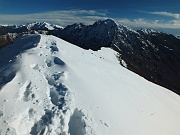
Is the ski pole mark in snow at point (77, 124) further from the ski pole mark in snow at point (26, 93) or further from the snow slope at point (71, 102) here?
the ski pole mark in snow at point (26, 93)

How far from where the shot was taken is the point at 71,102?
1661cm

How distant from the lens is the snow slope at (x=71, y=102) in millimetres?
14305

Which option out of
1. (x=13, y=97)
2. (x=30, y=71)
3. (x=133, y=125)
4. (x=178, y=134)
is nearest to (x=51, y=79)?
(x=30, y=71)

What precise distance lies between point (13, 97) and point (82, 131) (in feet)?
15.2

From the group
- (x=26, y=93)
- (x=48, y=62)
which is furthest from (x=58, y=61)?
(x=26, y=93)

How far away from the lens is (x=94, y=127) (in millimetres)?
15320

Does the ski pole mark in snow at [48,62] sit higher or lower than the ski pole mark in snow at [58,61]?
higher

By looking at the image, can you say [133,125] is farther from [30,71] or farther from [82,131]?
[30,71]

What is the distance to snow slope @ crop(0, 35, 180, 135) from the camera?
1430 centimetres

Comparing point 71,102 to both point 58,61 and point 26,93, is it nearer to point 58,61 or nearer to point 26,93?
point 26,93

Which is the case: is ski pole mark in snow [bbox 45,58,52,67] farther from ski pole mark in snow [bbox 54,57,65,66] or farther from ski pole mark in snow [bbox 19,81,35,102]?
ski pole mark in snow [bbox 19,81,35,102]

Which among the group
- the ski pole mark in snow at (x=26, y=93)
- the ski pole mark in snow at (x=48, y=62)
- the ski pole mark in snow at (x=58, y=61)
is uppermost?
the ski pole mark in snow at (x=26, y=93)

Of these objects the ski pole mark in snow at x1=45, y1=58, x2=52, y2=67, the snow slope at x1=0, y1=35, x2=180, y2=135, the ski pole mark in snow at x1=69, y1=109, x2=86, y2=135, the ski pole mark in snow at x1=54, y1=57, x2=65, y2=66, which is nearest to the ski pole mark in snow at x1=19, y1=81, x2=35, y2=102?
the snow slope at x1=0, y1=35, x2=180, y2=135

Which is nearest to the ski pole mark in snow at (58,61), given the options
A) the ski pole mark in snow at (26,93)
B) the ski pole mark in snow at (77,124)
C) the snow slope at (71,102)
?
the snow slope at (71,102)
